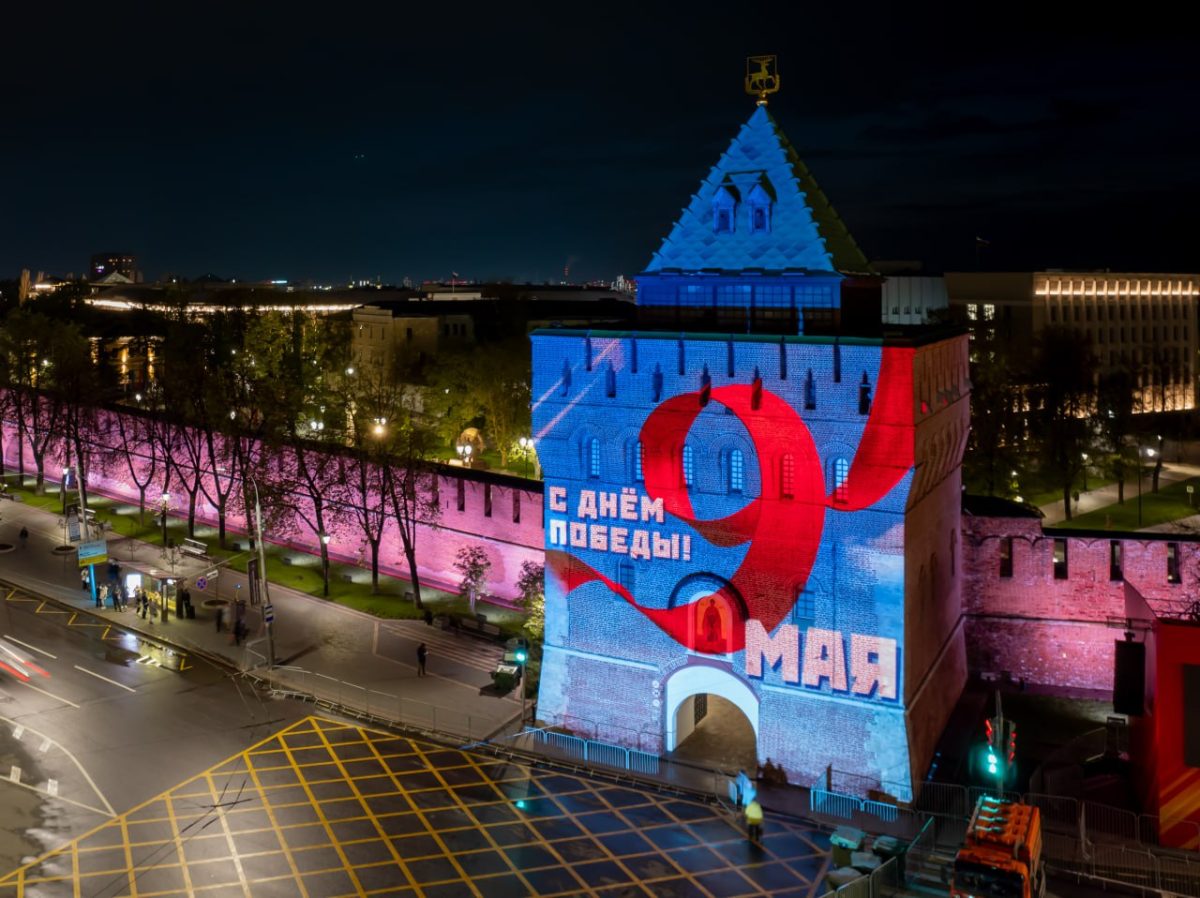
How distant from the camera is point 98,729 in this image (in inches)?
1409

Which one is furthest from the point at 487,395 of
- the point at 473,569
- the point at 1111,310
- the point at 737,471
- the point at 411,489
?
the point at 1111,310

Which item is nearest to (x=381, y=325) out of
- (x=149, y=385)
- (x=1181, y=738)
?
(x=149, y=385)

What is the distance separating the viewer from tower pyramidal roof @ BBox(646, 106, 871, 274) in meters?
33.2

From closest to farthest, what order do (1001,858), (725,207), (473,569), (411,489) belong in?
1. (1001,858)
2. (725,207)
3. (473,569)
4. (411,489)

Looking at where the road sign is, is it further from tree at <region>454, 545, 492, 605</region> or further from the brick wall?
the brick wall

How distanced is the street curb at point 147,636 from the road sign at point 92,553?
1899mm

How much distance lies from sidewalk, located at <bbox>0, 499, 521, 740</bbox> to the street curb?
76 millimetres

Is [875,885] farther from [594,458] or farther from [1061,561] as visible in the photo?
[1061,561]

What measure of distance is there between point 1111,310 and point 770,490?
90.0 m

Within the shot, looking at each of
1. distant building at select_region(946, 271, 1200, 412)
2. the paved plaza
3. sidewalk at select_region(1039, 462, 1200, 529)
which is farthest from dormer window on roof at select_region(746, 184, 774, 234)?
distant building at select_region(946, 271, 1200, 412)

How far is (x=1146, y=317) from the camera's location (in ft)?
A: 371

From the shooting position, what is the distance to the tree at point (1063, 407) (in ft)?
202

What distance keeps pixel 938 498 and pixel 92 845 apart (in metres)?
24.8

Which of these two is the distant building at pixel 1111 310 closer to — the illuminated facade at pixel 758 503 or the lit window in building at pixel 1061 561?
the lit window in building at pixel 1061 561
